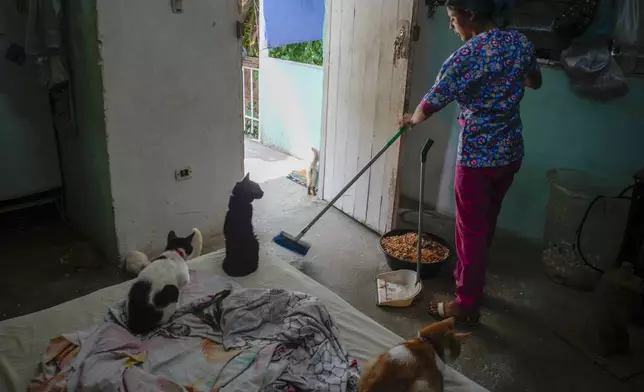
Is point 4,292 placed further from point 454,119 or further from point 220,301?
point 454,119

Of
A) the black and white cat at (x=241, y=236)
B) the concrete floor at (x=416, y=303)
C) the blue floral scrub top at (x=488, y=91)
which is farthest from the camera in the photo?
the black and white cat at (x=241, y=236)

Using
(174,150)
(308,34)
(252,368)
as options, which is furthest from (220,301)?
(308,34)

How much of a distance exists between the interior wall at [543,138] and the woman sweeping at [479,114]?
831mm

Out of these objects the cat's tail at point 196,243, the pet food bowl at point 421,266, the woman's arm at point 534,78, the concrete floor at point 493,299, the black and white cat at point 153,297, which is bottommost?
the concrete floor at point 493,299

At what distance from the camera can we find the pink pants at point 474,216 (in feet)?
7.65

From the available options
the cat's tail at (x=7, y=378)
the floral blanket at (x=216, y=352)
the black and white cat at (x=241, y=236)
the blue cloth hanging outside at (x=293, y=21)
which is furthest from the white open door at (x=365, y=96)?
the cat's tail at (x=7, y=378)

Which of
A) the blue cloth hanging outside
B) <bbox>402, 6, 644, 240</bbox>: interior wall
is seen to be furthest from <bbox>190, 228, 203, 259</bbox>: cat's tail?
the blue cloth hanging outside

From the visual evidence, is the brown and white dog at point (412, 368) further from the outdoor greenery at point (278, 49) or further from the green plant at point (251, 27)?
the green plant at point (251, 27)

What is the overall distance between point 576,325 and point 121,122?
248 centimetres

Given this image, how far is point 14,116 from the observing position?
3072 mm

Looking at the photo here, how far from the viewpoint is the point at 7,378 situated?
5.54 ft

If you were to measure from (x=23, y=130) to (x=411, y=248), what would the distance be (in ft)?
7.89

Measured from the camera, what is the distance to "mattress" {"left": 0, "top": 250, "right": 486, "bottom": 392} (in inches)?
69.9

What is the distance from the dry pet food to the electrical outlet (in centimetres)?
120
